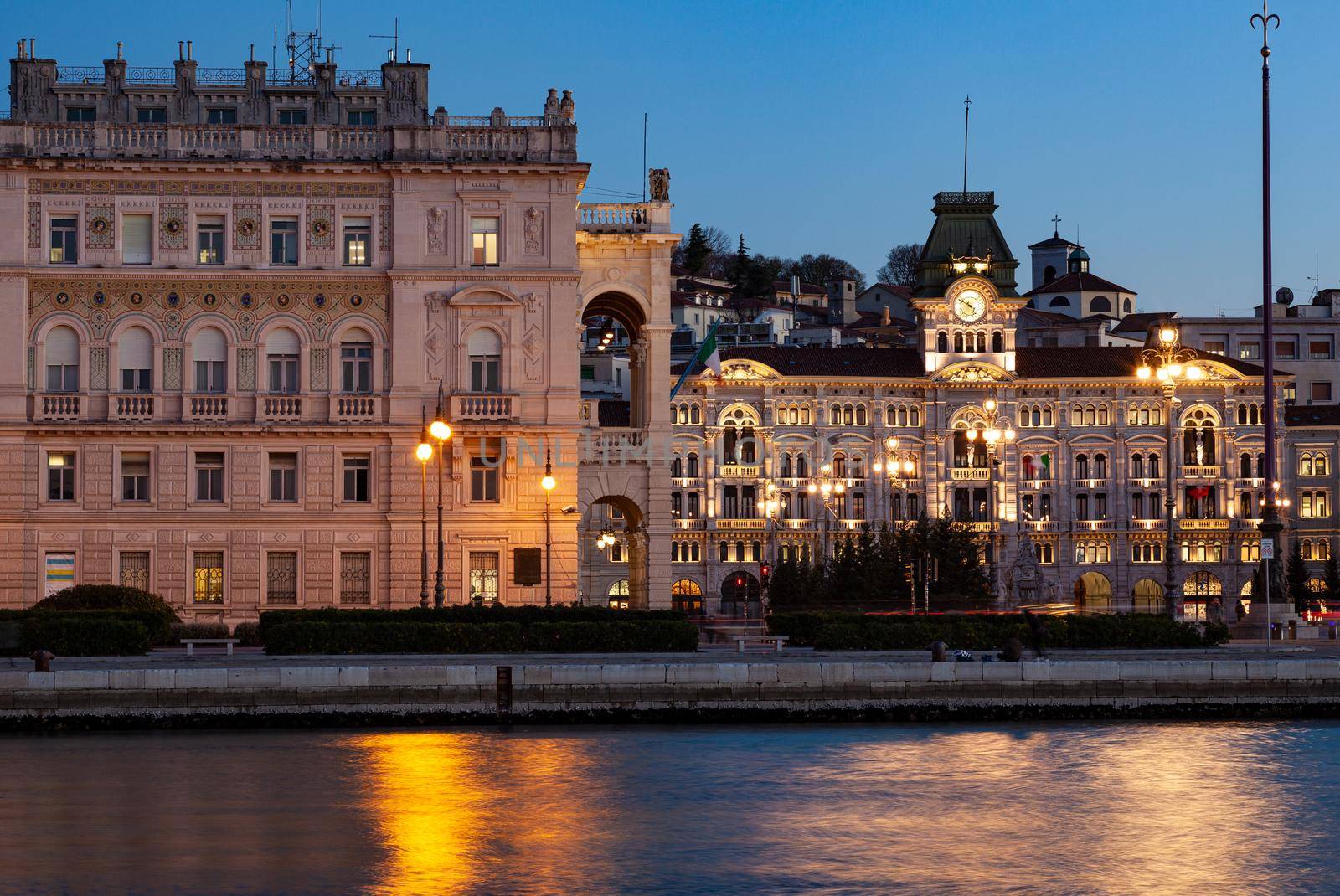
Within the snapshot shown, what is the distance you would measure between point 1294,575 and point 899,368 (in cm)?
2470

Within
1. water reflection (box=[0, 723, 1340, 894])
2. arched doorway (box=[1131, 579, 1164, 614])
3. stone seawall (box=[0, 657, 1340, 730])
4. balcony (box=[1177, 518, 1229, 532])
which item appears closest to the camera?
water reflection (box=[0, 723, 1340, 894])

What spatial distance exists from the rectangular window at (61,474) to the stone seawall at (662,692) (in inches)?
713

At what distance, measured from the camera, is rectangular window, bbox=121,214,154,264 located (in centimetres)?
6012

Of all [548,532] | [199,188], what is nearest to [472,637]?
[548,532]

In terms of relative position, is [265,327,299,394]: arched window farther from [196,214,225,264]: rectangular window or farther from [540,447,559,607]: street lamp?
[540,447,559,607]: street lamp

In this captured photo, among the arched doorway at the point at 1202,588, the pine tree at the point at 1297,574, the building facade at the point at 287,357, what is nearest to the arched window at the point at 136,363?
the building facade at the point at 287,357

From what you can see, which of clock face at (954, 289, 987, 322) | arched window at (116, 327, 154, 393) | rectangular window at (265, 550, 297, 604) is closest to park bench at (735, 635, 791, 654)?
rectangular window at (265, 550, 297, 604)

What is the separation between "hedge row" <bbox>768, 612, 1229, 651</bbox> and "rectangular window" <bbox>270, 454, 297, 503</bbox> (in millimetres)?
15397

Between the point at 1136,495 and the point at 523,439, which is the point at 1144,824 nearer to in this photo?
the point at 523,439

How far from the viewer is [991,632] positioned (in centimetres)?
5066

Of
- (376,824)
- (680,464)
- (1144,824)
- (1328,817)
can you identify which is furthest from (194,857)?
(680,464)

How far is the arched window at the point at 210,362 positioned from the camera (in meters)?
60.4

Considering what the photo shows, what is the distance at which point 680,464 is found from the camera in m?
118

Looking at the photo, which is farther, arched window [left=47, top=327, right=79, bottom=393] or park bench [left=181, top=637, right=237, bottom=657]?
arched window [left=47, top=327, right=79, bottom=393]
